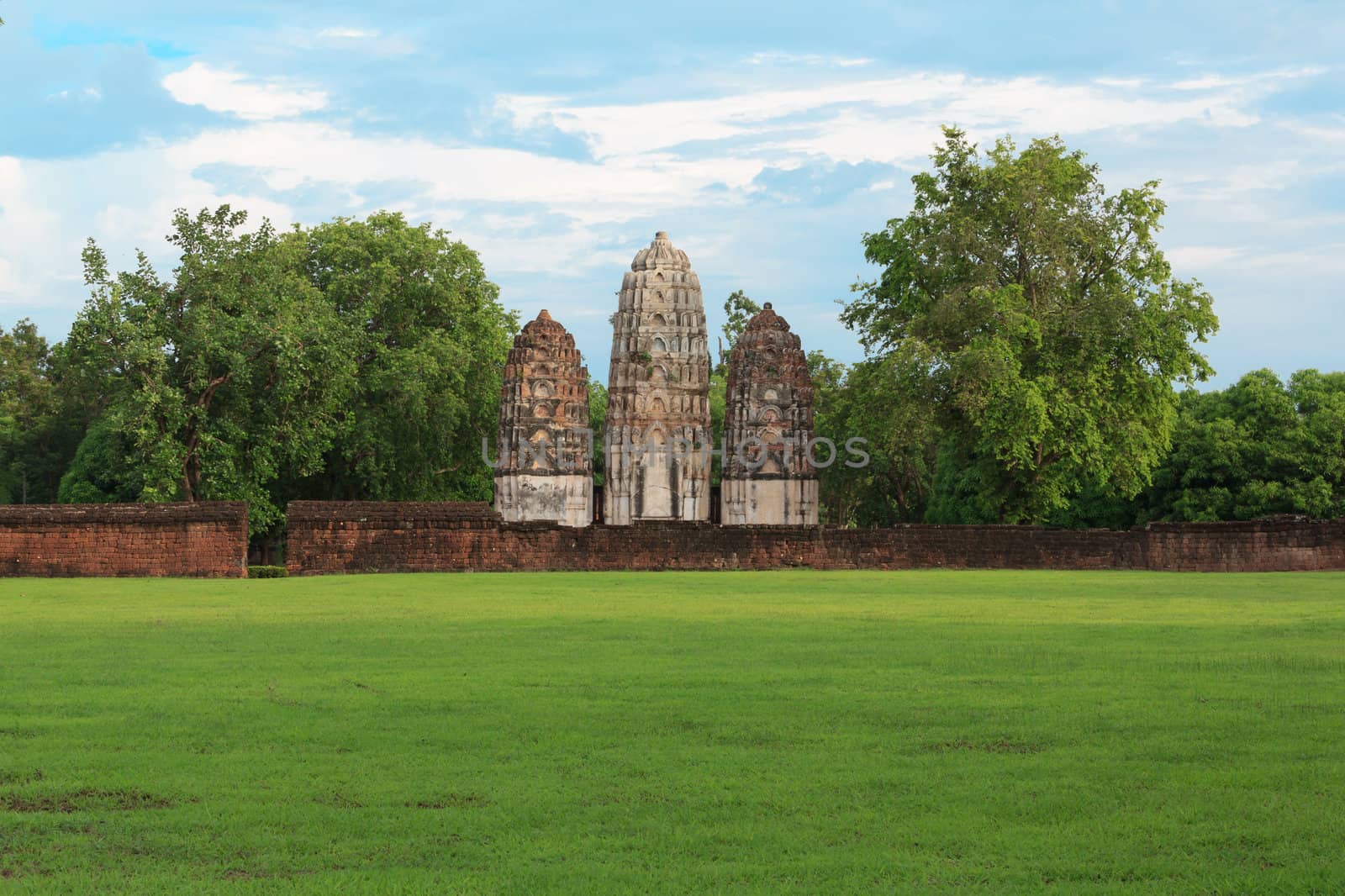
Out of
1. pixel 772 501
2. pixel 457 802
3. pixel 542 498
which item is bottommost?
pixel 457 802

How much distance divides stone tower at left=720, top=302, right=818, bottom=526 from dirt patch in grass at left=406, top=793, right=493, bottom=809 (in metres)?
30.4

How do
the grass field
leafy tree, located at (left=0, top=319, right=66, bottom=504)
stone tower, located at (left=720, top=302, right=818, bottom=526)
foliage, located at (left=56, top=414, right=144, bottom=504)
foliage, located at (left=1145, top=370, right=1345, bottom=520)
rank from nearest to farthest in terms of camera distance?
the grass field → stone tower, located at (left=720, top=302, right=818, bottom=526) → foliage, located at (left=1145, top=370, right=1345, bottom=520) → foliage, located at (left=56, top=414, right=144, bottom=504) → leafy tree, located at (left=0, top=319, right=66, bottom=504)

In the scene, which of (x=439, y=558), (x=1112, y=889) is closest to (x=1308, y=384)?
(x=439, y=558)

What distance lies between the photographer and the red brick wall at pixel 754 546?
22250 mm

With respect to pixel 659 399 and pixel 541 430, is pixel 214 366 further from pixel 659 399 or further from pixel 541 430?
pixel 659 399

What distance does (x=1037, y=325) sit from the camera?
31.4 meters

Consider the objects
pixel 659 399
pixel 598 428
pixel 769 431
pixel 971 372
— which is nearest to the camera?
pixel 971 372

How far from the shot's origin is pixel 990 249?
33.1m

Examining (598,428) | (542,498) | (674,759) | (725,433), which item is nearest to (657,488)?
(725,433)

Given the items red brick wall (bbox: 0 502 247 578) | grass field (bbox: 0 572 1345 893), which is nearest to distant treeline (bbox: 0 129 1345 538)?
red brick wall (bbox: 0 502 247 578)

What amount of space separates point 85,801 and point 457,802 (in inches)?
52.8

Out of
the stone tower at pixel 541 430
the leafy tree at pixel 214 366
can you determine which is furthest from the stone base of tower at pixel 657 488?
the leafy tree at pixel 214 366

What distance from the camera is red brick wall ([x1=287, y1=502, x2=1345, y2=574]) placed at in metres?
22.2

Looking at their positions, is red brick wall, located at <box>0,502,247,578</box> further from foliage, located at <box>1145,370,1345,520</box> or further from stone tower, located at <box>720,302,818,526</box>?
foliage, located at <box>1145,370,1345,520</box>
